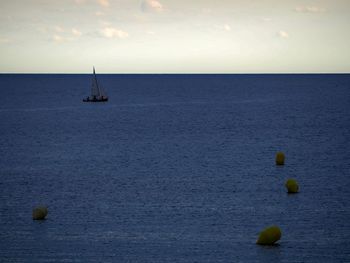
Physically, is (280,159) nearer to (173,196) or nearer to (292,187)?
(292,187)

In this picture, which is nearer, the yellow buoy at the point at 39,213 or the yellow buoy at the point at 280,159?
the yellow buoy at the point at 39,213

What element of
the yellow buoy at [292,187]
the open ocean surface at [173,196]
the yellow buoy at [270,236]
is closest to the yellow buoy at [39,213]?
the open ocean surface at [173,196]

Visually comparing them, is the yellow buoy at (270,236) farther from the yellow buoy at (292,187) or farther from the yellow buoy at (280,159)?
the yellow buoy at (280,159)

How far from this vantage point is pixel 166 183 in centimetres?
6034

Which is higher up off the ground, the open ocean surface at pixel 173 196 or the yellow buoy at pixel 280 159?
the yellow buoy at pixel 280 159

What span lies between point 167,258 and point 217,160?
40.5 meters

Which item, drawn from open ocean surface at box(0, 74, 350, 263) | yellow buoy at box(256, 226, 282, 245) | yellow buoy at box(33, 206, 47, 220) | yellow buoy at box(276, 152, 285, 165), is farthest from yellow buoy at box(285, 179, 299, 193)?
yellow buoy at box(33, 206, 47, 220)

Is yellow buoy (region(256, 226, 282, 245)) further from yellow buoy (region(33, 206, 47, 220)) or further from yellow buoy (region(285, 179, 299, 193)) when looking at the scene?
yellow buoy (region(33, 206, 47, 220))

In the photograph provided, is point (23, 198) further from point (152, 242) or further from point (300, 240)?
point (300, 240)

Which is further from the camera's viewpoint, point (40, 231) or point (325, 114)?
point (325, 114)

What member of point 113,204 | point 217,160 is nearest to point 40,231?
point 113,204

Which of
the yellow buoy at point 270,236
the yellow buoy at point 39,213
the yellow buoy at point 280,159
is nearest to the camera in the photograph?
the yellow buoy at point 270,236

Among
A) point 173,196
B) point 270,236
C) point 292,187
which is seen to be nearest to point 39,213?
point 173,196

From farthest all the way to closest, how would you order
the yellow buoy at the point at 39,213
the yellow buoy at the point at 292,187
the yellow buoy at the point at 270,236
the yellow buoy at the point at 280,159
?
the yellow buoy at the point at 280,159
the yellow buoy at the point at 292,187
the yellow buoy at the point at 39,213
the yellow buoy at the point at 270,236
